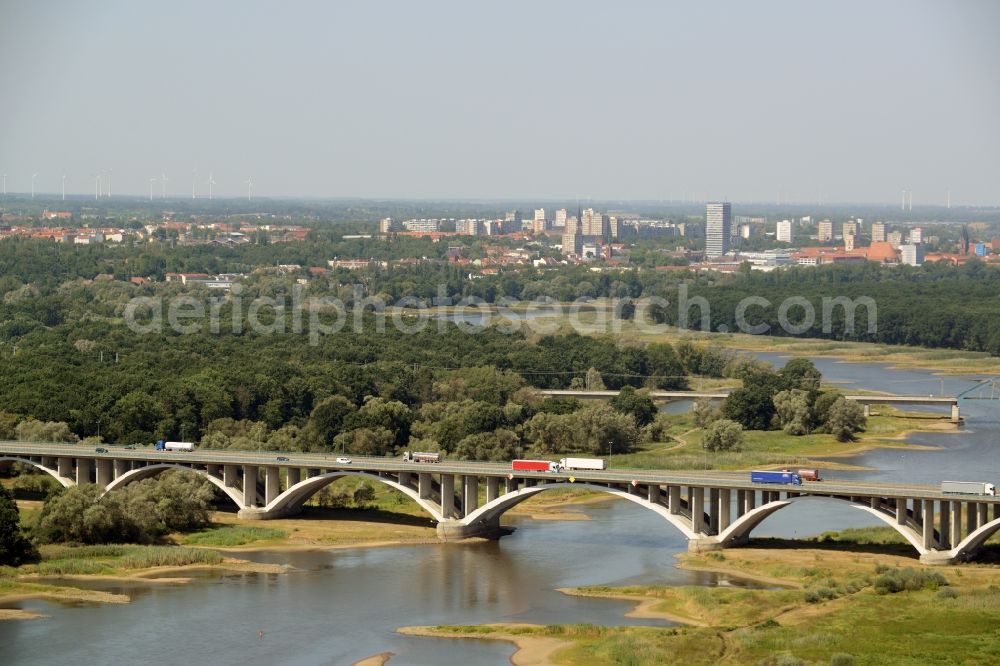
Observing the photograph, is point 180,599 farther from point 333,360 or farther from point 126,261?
point 126,261

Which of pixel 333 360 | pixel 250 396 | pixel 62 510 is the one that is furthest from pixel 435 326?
pixel 62 510

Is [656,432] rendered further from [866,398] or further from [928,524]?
[928,524]

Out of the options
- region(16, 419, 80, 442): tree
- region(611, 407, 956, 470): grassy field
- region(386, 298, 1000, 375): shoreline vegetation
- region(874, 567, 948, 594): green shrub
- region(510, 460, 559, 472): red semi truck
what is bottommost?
region(386, 298, 1000, 375): shoreline vegetation

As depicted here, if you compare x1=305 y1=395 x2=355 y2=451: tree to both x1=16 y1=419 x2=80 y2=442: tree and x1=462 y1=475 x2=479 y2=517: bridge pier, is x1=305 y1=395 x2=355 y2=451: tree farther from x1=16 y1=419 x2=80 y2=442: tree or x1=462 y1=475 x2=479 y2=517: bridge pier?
x1=462 y1=475 x2=479 y2=517: bridge pier

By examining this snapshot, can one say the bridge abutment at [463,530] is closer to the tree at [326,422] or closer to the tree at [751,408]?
the tree at [326,422]

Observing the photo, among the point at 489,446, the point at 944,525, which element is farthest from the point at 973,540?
the point at 489,446

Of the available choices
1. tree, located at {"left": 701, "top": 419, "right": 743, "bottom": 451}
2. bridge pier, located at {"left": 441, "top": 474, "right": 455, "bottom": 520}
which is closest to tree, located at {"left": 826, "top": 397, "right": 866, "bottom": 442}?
tree, located at {"left": 701, "top": 419, "right": 743, "bottom": 451}
